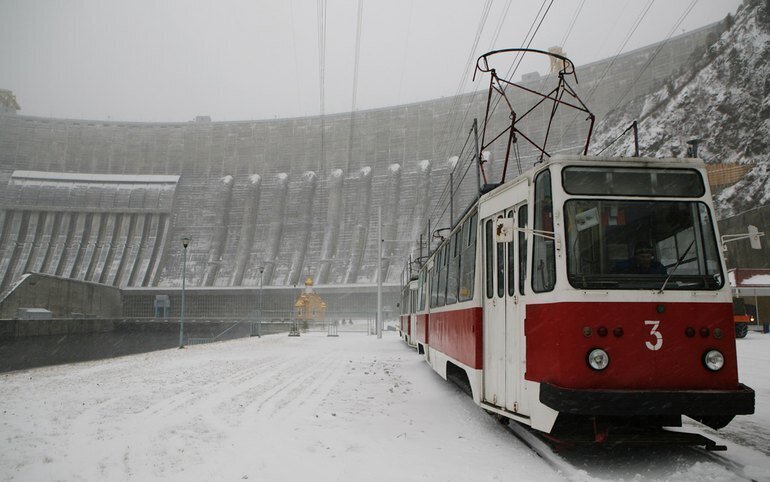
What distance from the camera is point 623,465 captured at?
442 cm

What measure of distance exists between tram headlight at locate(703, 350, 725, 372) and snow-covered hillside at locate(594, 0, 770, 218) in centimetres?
2738

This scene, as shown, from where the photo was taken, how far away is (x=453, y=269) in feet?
26.3

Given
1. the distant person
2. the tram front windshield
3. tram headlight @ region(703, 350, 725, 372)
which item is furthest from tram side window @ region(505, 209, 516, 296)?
tram headlight @ region(703, 350, 725, 372)

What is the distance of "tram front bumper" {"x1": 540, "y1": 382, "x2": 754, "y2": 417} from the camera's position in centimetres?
412

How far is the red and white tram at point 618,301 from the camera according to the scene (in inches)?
169

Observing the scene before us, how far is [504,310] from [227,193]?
7494cm

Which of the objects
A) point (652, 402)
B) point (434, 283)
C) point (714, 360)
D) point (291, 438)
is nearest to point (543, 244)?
point (652, 402)

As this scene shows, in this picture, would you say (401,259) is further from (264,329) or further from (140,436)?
(140,436)

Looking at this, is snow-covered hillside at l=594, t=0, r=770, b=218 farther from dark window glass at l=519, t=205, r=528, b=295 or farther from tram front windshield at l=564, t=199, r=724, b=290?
dark window glass at l=519, t=205, r=528, b=295

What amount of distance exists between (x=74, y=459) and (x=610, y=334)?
4.74m

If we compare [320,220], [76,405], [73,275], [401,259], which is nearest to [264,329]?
[401,259]

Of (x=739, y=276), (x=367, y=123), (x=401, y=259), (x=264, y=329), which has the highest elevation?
(x=367, y=123)

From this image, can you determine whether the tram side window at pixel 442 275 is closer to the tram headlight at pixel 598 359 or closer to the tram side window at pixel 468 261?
the tram side window at pixel 468 261

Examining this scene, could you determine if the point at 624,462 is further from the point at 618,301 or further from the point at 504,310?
the point at 504,310
